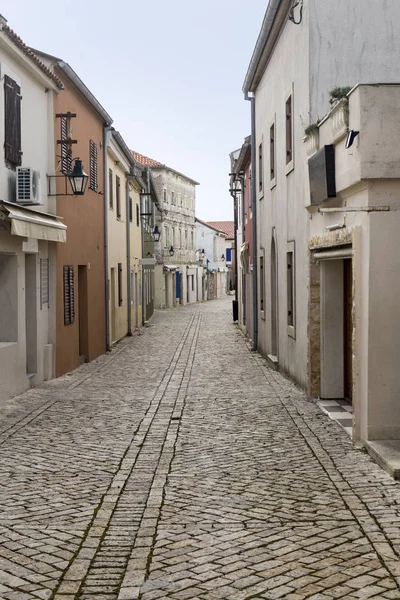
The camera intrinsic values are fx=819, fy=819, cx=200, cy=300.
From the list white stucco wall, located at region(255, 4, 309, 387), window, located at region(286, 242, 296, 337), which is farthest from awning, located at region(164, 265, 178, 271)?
window, located at region(286, 242, 296, 337)

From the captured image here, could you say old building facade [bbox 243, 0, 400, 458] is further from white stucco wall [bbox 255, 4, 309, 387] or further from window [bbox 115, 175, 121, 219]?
window [bbox 115, 175, 121, 219]

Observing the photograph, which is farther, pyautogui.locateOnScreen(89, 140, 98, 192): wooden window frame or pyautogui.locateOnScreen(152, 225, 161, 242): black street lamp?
pyautogui.locateOnScreen(152, 225, 161, 242): black street lamp

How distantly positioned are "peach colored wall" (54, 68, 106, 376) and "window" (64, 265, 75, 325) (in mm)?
153

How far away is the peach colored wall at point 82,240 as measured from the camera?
16188mm

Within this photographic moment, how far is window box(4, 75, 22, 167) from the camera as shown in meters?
12.5

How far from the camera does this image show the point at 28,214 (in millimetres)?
13164

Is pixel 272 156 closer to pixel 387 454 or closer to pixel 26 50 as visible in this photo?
pixel 26 50

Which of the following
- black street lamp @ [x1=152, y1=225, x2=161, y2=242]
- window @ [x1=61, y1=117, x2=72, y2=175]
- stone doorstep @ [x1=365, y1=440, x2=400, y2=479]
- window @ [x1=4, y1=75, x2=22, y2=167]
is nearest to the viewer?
stone doorstep @ [x1=365, y1=440, x2=400, y2=479]

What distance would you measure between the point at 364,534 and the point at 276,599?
136 cm

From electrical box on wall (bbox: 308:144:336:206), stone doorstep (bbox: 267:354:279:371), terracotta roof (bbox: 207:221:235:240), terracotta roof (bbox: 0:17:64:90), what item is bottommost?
stone doorstep (bbox: 267:354:279:371)

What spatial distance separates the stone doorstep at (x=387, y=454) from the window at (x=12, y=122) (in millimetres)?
7365

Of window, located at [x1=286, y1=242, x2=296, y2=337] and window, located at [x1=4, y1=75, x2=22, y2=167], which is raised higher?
window, located at [x1=4, y1=75, x2=22, y2=167]

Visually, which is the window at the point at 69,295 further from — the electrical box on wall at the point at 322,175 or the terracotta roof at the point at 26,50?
the electrical box on wall at the point at 322,175

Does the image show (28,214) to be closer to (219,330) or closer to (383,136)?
(383,136)
